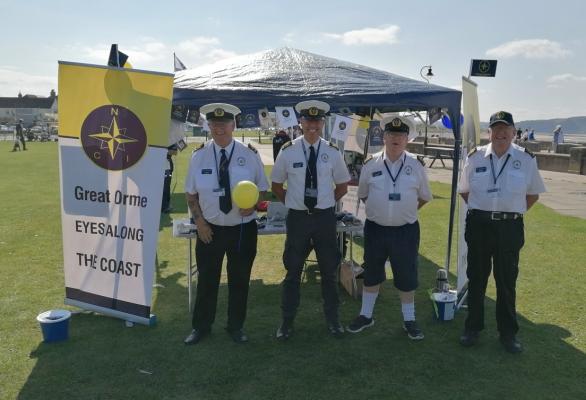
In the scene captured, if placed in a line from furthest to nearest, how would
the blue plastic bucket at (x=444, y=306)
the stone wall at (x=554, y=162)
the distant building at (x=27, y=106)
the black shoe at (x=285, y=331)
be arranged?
the distant building at (x=27, y=106) → the stone wall at (x=554, y=162) → the blue plastic bucket at (x=444, y=306) → the black shoe at (x=285, y=331)

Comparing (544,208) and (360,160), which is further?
(544,208)

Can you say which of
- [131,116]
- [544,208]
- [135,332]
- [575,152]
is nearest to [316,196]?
[131,116]

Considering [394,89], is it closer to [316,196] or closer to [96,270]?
[316,196]

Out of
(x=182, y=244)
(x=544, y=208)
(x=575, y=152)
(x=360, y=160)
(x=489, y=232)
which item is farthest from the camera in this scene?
(x=575, y=152)

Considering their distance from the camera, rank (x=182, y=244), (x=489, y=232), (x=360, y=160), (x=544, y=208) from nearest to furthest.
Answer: (x=489, y=232), (x=182, y=244), (x=360, y=160), (x=544, y=208)

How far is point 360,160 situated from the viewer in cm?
884

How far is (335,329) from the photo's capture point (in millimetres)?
4273

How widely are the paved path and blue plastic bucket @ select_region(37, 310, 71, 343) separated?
10.1 m

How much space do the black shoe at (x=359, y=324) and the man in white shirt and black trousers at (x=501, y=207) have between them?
108 cm

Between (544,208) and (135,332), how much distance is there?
32.7ft

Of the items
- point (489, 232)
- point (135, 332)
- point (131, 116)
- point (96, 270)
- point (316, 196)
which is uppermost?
point (131, 116)

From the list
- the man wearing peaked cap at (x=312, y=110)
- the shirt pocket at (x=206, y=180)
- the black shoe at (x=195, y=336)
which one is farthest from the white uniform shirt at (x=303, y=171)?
the black shoe at (x=195, y=336)

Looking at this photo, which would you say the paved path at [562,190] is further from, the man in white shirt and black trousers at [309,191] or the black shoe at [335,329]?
the man in white shirt and black trousers at [309,191]

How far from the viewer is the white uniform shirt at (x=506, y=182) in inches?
147
